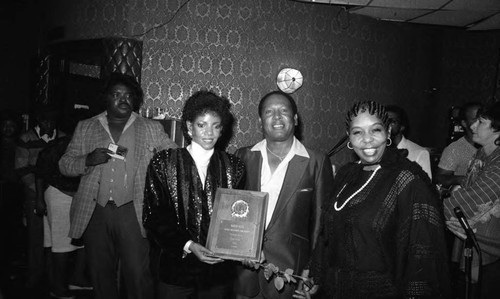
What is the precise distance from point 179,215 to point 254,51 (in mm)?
3793

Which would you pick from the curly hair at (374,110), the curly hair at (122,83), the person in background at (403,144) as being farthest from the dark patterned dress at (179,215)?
the person in background at (403,144)

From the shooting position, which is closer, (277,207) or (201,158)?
(201,158)

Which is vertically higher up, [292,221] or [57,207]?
[292,221]

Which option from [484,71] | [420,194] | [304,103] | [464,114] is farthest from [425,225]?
[484,71]

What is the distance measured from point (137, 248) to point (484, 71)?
684 cm

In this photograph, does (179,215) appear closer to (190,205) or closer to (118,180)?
(190,205)

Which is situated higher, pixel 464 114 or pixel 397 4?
pixel 397 4

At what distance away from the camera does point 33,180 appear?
17.0ft

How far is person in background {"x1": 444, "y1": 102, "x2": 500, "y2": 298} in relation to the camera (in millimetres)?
2717

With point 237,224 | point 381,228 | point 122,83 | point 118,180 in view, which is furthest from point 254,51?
point 381,228

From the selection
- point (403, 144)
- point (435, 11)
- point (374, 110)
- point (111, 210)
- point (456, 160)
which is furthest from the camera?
point (435, 11)

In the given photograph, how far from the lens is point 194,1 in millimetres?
5574

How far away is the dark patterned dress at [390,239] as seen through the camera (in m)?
1.86

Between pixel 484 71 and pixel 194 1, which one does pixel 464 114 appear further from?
pixel 194 1
